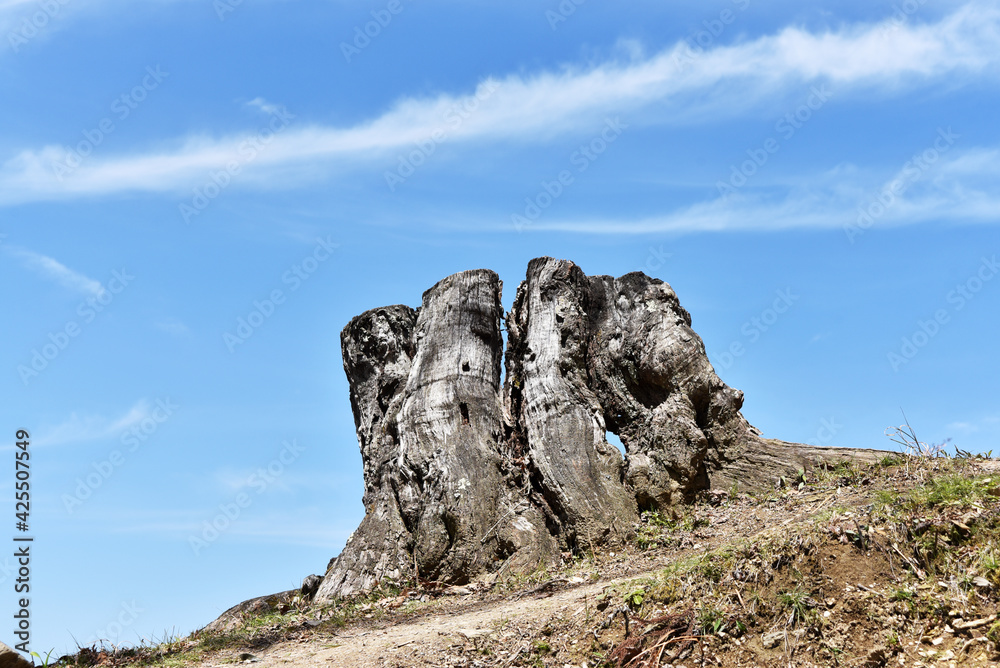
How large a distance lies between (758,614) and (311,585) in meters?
6.66

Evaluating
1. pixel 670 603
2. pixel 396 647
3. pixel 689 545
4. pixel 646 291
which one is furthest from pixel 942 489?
pixel 646 291

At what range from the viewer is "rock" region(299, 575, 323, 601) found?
10.6m

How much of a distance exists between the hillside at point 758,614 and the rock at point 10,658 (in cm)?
96

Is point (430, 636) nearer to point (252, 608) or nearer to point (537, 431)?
point (537, 431)

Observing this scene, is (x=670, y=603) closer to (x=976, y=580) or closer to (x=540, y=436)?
(x=976, y=580)

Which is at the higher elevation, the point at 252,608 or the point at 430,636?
the point at 252,608

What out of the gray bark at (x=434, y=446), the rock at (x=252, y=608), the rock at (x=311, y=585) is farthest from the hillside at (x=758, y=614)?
the rock at (x=311, y=585)

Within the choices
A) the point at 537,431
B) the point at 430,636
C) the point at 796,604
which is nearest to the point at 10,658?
the point at 430,636

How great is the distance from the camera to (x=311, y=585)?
1070cm

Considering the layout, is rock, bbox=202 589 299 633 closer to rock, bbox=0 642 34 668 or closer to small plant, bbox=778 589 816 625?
rock, bbox=0 642 34 668

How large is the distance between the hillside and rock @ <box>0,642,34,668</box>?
960mm

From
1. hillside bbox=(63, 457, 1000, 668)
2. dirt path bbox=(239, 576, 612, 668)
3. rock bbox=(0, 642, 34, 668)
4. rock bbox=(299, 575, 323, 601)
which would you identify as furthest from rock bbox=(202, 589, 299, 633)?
rock bbox=(0, 642, 34, 668)

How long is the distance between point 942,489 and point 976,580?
1.06 m

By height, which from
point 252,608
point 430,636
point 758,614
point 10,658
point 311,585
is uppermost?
point 311,585
